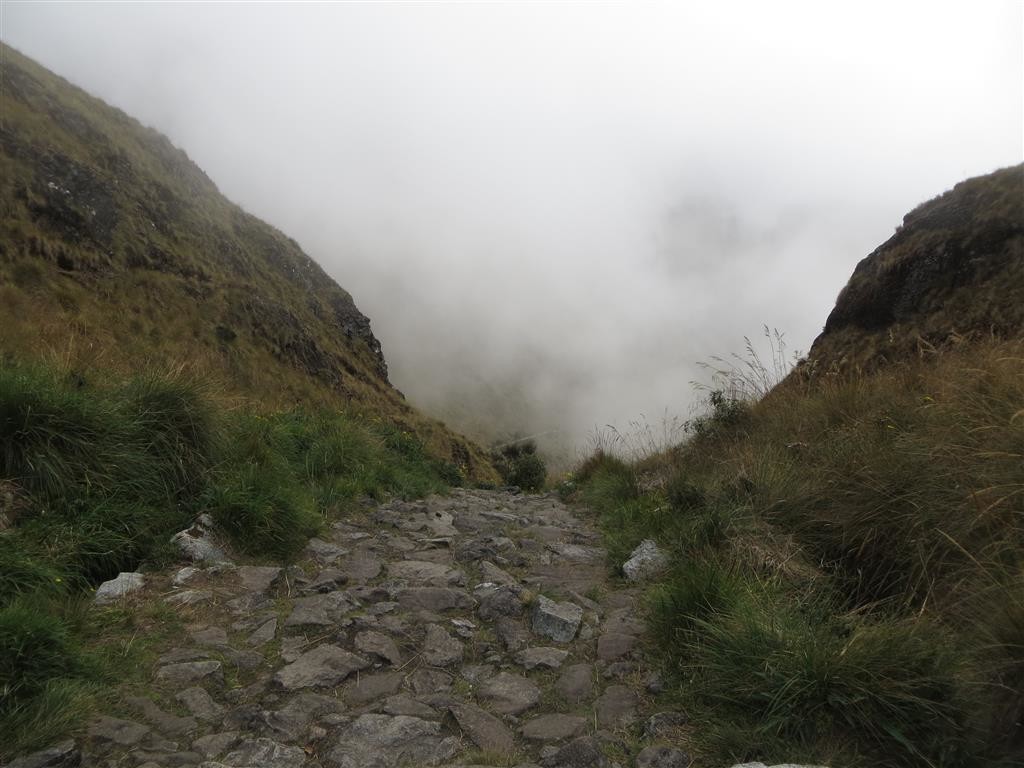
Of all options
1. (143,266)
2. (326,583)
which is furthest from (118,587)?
(143,266)

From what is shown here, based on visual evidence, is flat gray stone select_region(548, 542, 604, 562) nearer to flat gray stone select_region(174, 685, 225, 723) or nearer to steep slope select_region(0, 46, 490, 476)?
flat gray stone select_region(174, 685, 225, 723)

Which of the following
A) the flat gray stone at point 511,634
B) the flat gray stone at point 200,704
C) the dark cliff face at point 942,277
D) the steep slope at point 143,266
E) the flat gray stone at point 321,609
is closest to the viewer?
the flat gray stone at point 200,704

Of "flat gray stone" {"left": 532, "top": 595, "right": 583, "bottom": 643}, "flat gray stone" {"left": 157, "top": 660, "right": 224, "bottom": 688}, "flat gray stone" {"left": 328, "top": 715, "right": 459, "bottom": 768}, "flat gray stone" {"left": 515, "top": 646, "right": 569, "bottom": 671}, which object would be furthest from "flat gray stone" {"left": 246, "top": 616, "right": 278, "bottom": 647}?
"flat gray stone" {"left": 532, "top": 595, "right": 583, "bottom": 643}

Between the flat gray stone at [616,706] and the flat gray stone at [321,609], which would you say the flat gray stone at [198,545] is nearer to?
the flat gray stone at [321,609]

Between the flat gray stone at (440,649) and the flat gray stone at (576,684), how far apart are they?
2.02 feet

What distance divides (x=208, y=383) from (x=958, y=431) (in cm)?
592

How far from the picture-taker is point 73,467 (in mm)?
4125

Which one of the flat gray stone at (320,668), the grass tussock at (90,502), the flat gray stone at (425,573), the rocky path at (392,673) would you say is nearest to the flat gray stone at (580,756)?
the rocky path at (392,673)

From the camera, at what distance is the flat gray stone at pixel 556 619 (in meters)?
3.63

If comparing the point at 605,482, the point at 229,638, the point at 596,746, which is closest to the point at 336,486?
the point at 229,638

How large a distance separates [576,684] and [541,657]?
34cm

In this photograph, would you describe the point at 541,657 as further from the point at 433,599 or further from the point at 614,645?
the point at 433,599

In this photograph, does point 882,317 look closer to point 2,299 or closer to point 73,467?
point 73,467

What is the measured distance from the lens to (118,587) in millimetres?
3598
